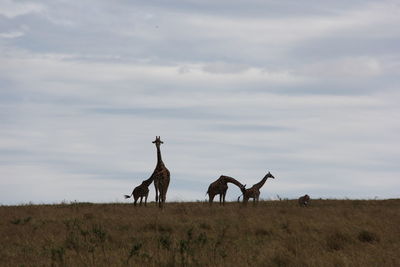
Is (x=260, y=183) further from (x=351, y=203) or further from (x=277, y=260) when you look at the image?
(x=277, y=260)

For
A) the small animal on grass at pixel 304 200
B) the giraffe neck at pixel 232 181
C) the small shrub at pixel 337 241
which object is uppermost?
the giraffe neck at pixel 232 181

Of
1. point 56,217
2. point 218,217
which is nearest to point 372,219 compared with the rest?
point 218,217

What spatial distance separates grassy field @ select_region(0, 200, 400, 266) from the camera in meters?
12.3

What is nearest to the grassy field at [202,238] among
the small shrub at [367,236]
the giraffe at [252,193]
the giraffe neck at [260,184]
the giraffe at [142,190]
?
the small shrub at [367,236]

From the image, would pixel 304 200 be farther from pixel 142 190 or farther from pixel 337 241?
pixel 337 241

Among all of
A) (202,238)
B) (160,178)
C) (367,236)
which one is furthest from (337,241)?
(160,178)

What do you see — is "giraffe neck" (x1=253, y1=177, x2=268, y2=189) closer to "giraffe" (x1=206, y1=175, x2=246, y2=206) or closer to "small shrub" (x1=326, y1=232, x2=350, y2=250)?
"giraffe" (x1=206, y1=175, x2=246, y2=206)

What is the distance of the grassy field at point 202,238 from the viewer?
40.4 ft

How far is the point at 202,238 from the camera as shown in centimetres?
1526

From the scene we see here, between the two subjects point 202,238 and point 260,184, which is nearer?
point 202,238

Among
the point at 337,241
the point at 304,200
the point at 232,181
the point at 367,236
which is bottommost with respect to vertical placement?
the point at 337,241

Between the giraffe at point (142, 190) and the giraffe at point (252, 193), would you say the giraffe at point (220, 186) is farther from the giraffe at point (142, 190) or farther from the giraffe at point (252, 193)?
the giraffe at point (142, 190)

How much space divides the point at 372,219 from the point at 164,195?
8.83 metres

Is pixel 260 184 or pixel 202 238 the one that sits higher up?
pixel 260 184
